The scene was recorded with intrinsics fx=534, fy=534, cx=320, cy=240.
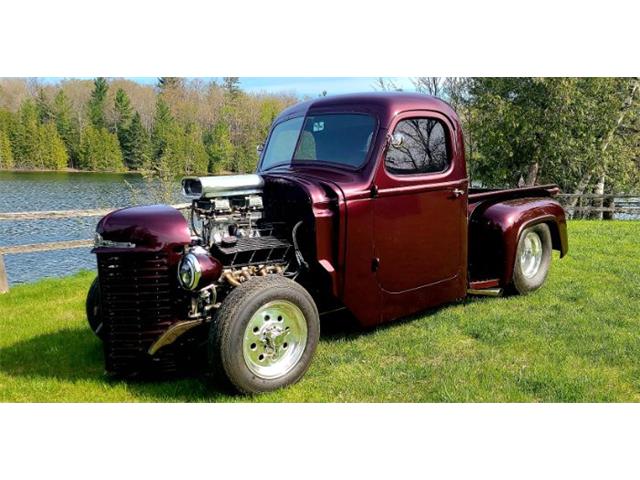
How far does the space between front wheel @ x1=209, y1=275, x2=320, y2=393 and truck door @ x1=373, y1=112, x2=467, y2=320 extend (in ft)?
3.43

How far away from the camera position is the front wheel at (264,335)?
151 inches

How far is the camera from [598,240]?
11.2m

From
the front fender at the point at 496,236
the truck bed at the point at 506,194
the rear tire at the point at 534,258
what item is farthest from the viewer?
the rear tire at the point at 534,258

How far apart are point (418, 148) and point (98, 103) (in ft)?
119

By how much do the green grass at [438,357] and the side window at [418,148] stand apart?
167 centimetres

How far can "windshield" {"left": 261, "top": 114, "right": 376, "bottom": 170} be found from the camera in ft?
16.4

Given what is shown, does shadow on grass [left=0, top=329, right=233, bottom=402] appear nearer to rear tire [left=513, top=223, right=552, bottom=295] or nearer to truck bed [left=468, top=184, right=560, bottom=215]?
truck bed [left=468, top=184, right=560, bottom=215]

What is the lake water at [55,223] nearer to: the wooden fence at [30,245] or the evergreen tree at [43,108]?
the wooden fence at [30,245]

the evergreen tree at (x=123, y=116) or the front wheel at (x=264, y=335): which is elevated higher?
the evergreen tree at (x=123, y=116)

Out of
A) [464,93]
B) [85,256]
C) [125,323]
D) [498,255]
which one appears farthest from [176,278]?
[464,93]

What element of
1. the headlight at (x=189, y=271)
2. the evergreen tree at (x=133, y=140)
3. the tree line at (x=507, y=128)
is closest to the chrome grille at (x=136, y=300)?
the headlight at (x=189, y=271)

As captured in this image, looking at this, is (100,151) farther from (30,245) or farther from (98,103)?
(30,245)

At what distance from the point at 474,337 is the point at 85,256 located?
10362 millimetres

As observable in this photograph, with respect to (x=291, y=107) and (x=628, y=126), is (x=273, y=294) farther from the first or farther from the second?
(x=628, y=126)
